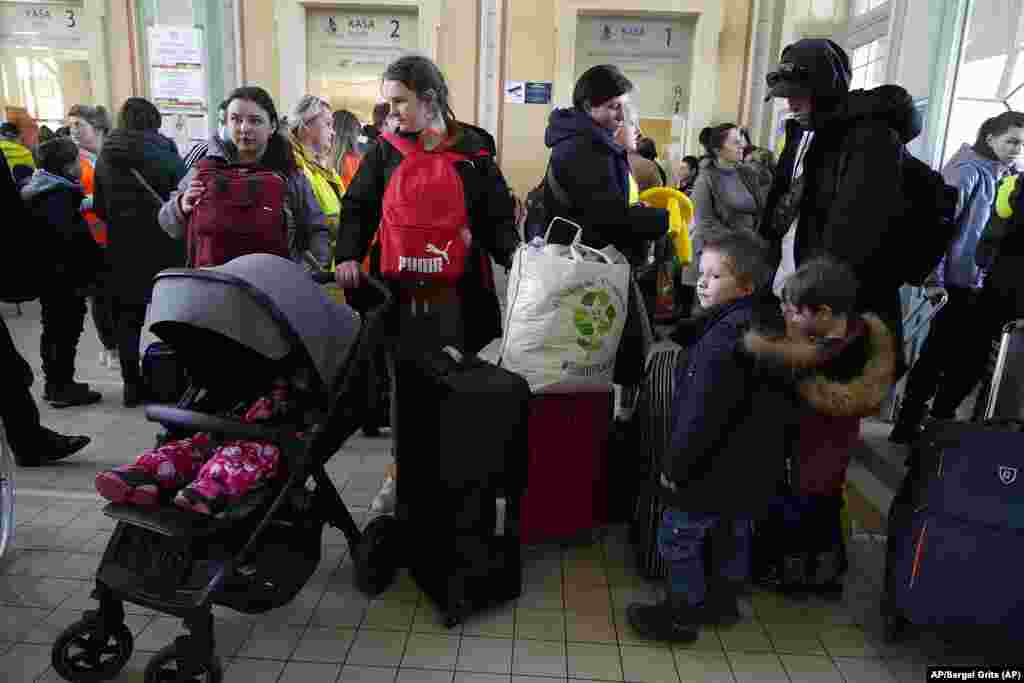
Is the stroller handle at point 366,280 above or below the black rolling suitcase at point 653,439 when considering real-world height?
above

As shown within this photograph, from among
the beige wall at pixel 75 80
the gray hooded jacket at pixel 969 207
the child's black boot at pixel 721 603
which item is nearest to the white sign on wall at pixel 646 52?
the gray hooded jacket at pixel 969 207

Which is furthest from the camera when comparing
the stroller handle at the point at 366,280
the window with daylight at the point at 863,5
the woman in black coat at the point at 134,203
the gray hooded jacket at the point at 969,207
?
the window with daylight at the point at 863,5

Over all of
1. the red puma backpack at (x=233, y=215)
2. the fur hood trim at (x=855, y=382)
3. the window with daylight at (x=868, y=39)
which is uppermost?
the window with daylight at (x=868, y=39)

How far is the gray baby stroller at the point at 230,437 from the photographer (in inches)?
63.7

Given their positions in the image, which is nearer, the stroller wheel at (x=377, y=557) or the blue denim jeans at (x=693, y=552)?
the blue denim jeans at (x=693, y=552)

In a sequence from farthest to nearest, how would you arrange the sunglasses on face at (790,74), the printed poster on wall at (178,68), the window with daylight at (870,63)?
the printed poster on wall at (178,68) → the window with daylight at (870,63) → the sunglasses on face at (790,74)

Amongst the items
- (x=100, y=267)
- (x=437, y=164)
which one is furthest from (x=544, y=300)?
(x=100, y=267)

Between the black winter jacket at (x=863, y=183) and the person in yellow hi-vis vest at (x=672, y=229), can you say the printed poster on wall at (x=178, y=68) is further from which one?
the black winter jacket at (x=863, y=183)

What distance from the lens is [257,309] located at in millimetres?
1745

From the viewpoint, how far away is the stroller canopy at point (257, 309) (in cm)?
171

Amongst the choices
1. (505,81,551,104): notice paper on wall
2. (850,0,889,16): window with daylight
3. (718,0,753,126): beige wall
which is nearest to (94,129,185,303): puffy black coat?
(505,81,551,104): notice paper on wall

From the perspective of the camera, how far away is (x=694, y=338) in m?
1.94

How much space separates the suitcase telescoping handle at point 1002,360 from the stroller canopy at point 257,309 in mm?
1974

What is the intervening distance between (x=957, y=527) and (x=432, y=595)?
4.73 feet
